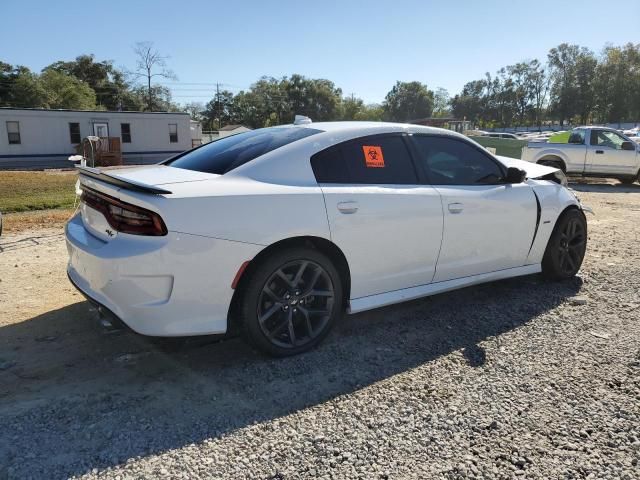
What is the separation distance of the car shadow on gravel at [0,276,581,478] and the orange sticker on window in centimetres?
127

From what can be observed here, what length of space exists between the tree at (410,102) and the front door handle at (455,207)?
111014 mm

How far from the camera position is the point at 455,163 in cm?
419

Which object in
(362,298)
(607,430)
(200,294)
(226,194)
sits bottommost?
(607,430)

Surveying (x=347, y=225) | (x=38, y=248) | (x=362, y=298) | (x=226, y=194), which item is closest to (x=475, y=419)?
(x=362, y=298)

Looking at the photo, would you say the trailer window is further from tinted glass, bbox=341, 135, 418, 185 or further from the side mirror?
tinted glass, bbox=341, 135, 418, 185

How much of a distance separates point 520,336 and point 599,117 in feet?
278

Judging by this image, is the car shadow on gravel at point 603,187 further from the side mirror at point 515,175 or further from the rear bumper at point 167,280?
the rear bumper at point 167,280

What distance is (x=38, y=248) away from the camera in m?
6.29

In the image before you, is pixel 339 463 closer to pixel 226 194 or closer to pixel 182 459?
pixel 182 459

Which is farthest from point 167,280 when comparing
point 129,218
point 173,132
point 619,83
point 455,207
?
point 619,83

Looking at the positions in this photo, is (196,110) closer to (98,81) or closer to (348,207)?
(98,81)

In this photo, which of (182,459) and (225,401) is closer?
(182,459)

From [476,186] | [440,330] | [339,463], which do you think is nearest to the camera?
[339,463]

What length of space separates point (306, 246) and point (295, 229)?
0.19 metres
